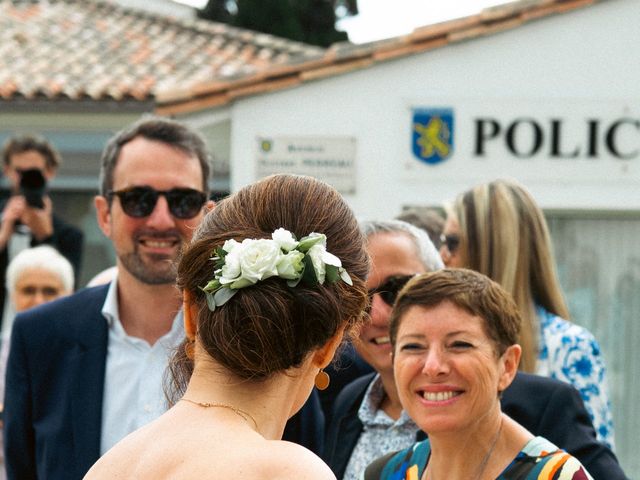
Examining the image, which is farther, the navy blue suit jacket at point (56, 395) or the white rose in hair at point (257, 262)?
the navy blue suit jacket at point (56, 395)

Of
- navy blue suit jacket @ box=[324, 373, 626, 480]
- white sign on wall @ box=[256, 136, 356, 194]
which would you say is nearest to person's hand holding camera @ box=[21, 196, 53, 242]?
white sign on wall @ box=[256, 136, 356, 194]

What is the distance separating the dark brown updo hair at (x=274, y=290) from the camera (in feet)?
7.93

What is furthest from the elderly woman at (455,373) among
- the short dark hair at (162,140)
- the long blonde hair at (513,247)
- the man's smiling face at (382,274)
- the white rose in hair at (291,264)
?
the white rose in hair at (291,264)

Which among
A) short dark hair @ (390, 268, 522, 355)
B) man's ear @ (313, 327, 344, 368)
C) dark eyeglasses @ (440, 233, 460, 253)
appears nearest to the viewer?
man's ear @ (313, 327, 344, 368)

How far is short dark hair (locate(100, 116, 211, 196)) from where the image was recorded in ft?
13.9

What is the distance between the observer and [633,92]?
1152 centimetres

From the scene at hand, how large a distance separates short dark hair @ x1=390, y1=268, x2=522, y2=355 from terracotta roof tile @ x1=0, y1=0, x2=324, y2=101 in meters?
10.9

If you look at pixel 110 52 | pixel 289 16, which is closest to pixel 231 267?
pixel 110 52

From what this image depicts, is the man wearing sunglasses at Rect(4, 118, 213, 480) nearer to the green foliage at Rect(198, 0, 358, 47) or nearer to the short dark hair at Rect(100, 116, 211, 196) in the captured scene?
the short dark hair at Rect(100, 116, 211, 196)

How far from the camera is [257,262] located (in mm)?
2398

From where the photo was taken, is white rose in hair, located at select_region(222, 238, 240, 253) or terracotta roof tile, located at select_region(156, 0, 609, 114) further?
terracotta roof tile, located at select_region(156, 0, 609, 114)

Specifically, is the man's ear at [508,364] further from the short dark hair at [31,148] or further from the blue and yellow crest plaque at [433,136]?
the blue and yellow crest plaque at [433,136]

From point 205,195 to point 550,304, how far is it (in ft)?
4.46

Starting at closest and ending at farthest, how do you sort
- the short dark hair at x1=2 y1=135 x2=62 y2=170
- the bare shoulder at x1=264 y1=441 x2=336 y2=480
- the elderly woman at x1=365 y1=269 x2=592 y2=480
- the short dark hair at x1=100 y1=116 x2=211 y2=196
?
1. the bare shoulder at x1=264 y1=441 x2=336 y2=480
2. the elderly woman at x1=365 y1=269 x2=592 y2=480
3. the short dark hair at x1=100 y1=116 x2=211 y2=196
4. the short dark hair at x1=2 y1=135 x2=62 y2=170
